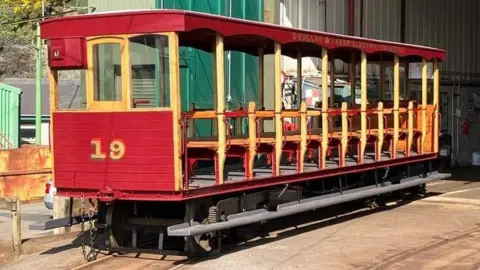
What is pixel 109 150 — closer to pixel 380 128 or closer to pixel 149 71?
pixel 149 71

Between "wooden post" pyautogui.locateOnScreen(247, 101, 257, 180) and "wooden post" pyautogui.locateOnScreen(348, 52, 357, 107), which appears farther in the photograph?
"wooden post" pyautogui.locateOnScreen(348, 52, 357, 107)

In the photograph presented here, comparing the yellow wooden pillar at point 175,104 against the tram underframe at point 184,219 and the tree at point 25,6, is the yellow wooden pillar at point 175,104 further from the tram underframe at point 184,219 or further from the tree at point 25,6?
the tree at point 25,6

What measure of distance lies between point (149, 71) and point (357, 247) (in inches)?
146

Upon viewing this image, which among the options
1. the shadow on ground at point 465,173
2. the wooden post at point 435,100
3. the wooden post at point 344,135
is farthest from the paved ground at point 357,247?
the shadow on ground at point 465,173

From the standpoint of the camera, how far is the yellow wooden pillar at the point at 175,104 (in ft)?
28.8

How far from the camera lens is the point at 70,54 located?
933 centimetres

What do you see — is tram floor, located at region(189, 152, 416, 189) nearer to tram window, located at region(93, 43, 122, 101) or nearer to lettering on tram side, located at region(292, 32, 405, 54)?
tram window, located at region(93, 43, 122, 101)

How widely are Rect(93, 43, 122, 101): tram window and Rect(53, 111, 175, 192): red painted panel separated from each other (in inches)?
11.5

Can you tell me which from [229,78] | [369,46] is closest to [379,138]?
[369,46]

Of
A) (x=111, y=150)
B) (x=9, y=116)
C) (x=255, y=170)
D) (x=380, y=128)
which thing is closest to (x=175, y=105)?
(x=111, y=150)

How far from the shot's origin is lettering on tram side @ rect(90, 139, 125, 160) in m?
9.06

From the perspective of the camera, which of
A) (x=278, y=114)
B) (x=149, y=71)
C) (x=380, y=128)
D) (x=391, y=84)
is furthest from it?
(x=391, y=84)

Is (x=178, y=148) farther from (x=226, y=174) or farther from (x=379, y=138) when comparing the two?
(x=379, y=138)

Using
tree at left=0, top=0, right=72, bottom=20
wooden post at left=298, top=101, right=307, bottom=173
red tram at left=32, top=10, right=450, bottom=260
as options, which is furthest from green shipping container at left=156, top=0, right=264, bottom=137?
tree at left=0, top=0, right=72, bottom=20
